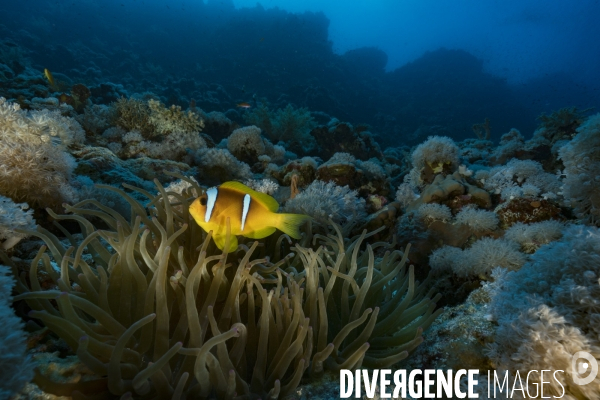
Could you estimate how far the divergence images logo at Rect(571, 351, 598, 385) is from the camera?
4.42 ft

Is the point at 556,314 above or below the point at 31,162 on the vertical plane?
below

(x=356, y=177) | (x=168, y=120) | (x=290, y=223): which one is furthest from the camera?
(x=168, y=120)

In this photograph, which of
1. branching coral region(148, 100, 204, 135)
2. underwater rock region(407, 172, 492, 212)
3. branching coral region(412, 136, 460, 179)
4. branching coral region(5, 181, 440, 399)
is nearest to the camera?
branching coral region(5, 181, 440, 399)

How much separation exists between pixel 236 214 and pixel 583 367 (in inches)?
74.5

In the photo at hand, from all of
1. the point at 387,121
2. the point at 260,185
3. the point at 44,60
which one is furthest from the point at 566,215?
the point at 44,60

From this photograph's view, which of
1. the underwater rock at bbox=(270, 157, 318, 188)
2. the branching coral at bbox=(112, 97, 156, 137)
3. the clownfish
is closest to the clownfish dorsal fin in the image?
the clownfish

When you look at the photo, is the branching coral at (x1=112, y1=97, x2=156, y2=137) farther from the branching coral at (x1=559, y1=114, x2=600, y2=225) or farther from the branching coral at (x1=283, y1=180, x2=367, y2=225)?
the branching coral at (x1=559, y1=114, x2=600, y2=225)

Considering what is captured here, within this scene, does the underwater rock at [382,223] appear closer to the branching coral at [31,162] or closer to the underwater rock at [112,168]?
the underwater rock at [112,168]

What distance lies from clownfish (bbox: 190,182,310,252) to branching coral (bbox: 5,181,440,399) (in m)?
0.18

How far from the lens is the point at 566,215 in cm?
342

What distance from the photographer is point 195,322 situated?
1.39 metres

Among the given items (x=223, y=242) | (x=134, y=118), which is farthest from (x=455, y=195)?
(x=134, y=118)

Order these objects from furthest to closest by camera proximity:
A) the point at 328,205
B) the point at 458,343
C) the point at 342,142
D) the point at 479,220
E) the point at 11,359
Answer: the point at 342,142, the point at 328,205, the point at 479,220, the point at 458,343, the point at 11,359

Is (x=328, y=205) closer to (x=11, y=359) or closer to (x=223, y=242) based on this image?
(x=223, y=242)
